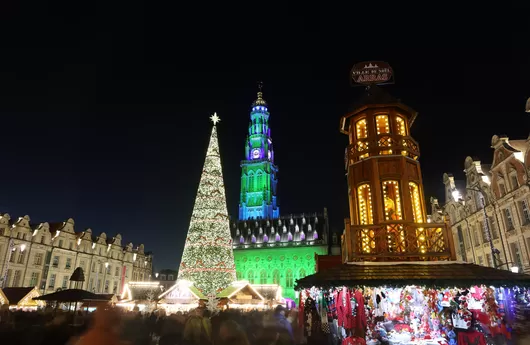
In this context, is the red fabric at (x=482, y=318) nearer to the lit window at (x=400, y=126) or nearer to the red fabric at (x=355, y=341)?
the red fabric at (x=355, y=341)

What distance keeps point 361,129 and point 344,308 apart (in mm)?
7505

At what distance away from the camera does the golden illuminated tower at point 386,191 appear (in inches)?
418

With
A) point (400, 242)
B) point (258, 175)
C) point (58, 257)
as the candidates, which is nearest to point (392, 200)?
point (400, 242)

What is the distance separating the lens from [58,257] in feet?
160

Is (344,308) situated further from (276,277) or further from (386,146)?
(276,277)

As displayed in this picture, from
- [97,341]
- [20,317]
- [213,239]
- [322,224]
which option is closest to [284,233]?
[322,224]

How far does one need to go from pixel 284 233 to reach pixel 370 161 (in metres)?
64.0

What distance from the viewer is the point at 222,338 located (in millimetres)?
5512

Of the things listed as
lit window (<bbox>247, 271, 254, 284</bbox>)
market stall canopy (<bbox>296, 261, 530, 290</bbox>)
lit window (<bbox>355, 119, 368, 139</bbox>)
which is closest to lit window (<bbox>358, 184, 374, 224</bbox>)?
lit window (<bbox>355, 119, 368, 139</bbox>)

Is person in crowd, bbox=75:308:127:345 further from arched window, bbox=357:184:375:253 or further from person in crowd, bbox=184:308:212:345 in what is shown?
arched window, bbox=357:184:375:253

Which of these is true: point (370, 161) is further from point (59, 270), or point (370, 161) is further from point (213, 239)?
point (59, 270)

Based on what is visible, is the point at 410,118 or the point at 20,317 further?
the point at 20,317

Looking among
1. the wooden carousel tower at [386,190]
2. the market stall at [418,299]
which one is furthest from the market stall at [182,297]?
the wooden carousel tower at [386,190]

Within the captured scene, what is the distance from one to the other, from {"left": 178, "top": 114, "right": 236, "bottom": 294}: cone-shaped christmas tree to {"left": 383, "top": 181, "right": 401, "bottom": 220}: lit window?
17923mm
